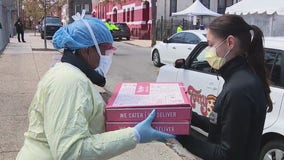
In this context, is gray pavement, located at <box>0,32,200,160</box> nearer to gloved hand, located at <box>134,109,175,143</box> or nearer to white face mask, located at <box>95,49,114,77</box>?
white face mask, located at <box>95,49,114,77</box>

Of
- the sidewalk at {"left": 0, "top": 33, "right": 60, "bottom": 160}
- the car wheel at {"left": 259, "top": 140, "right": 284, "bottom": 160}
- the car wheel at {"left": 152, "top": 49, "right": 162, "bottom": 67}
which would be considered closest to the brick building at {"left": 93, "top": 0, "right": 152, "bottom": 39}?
the car wheel at {"left": 152, "top": 49, "right": 162, "bottom": 67}

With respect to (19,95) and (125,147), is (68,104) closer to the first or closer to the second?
(125,147)

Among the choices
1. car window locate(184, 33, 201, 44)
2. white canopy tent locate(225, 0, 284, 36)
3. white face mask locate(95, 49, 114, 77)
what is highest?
white canopy tent locate(225, 0, 284, 36)

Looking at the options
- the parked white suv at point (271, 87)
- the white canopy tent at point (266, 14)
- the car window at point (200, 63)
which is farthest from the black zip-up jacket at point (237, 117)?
the white canopy tent at point (266, 14)

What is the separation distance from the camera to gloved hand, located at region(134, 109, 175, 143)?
203cm

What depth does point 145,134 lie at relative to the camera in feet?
6.68

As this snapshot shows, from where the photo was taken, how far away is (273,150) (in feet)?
16.1

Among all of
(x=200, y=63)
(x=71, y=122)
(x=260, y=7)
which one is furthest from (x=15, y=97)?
(x=260, y=7)

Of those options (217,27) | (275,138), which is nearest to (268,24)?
(275,138)

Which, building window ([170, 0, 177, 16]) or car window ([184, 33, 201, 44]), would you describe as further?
building window ([170, 0, 177, 16])

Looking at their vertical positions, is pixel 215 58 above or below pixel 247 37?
below

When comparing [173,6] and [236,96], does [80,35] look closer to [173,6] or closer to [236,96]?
[236,96]

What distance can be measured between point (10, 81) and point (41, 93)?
1059 centimetres

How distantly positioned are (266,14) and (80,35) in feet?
52.1
